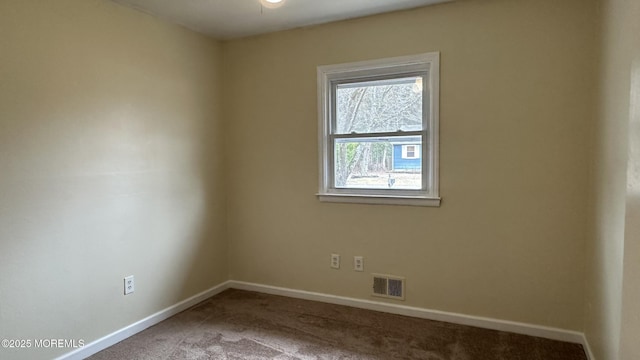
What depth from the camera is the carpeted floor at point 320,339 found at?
7.64ft

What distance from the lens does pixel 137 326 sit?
2.67 m

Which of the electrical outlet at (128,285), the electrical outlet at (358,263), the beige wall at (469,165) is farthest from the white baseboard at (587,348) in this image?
the electrical outlet at (128,285)

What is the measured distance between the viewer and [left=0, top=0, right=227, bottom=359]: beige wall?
201 cm

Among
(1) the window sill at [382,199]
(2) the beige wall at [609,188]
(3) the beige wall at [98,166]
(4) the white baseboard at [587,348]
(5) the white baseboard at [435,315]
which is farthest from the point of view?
(1) the window sill at [382,199]

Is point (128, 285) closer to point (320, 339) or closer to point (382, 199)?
point (320, 339)

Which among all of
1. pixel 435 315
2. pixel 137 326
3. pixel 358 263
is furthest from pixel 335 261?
pixel 137 326

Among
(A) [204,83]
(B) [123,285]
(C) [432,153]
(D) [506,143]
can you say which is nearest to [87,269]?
(B) [123,285]

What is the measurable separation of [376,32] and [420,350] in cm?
229

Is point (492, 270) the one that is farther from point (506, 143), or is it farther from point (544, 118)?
point (544, 118)

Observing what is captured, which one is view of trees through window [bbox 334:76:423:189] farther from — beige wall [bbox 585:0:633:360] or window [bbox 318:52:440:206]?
beige wall [bbox 585:0:633:360]

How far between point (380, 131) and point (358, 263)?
1087mm

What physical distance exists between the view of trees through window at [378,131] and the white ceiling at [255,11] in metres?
0.54

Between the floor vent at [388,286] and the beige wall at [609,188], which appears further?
the floor vent at [388,286]

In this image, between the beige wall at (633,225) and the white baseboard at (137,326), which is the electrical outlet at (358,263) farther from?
the beige wall at (633,225)
